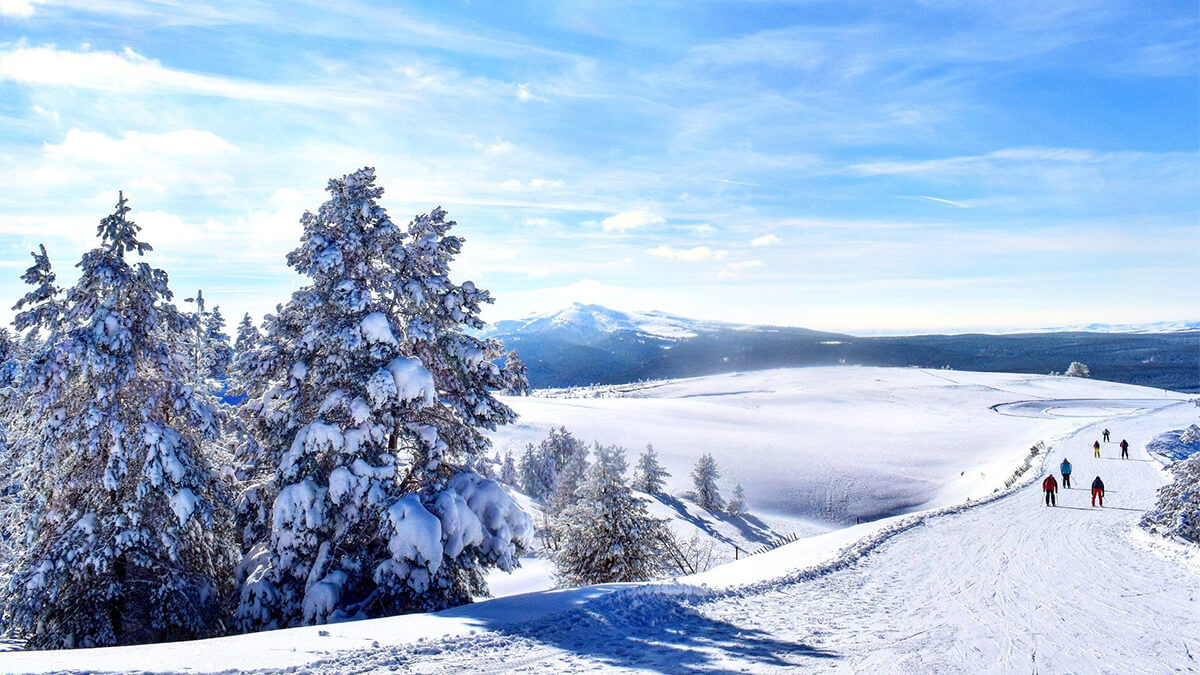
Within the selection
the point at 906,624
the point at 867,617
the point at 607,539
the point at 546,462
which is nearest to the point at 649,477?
the point at 546,462

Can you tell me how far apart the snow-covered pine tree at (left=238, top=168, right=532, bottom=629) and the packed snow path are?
10.9 ft

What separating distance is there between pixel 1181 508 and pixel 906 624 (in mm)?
12734

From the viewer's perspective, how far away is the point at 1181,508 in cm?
1727

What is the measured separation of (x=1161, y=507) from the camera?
61.1 ft

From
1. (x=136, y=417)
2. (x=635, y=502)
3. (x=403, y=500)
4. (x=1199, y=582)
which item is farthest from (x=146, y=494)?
(x=1199, y=582)

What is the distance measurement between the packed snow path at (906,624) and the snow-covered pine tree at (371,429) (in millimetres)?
3331

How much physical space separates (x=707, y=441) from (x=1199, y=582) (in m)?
63.8

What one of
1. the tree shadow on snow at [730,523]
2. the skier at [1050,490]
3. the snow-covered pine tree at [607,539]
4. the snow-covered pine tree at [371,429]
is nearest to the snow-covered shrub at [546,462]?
the tree shadow on snow at [730,523]

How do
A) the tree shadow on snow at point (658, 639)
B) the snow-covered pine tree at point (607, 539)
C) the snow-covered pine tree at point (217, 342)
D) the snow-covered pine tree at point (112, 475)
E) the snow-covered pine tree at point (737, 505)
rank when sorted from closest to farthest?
the tree shadow on snow at point (658, 639), the snow-covered pine tree at point (112, 475), the snow-covered pine tree at point (607, 539), the snow-covered pine tree at point (217, 342), the snow-covered pine tree at point (737, 505)

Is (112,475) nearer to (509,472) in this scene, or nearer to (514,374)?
(514,374)

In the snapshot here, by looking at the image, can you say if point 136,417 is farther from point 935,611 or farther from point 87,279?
point 935,611

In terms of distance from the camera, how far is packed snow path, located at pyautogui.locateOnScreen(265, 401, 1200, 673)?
8.23 metres

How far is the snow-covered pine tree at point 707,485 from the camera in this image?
187 ft

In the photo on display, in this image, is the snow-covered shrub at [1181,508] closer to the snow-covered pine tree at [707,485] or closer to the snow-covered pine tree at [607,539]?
the snow-covered pine tree at [607,539]
